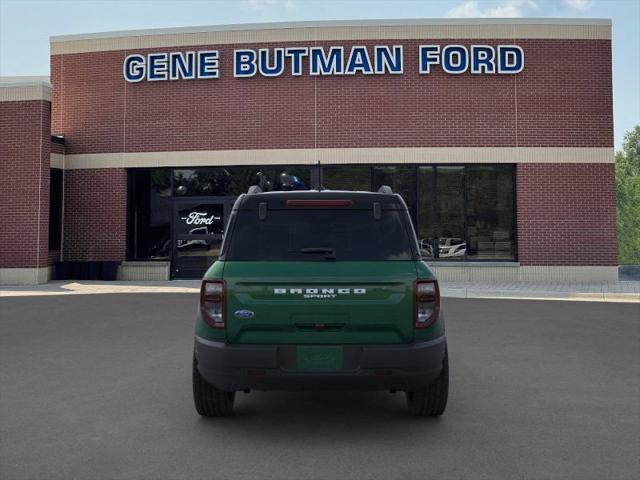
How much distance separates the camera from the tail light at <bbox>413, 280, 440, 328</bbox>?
4426mm

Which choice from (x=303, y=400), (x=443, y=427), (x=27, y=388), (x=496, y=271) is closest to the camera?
(x=443, y=427)

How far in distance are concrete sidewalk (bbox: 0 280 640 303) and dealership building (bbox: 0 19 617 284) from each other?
4.03 feet

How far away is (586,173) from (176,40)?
14149 mm

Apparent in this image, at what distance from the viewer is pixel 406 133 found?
63.0 ft

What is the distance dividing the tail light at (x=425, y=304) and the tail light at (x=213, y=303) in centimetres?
143

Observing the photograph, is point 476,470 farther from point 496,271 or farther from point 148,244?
point 148,244

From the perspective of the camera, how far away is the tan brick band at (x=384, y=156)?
62.3 ft

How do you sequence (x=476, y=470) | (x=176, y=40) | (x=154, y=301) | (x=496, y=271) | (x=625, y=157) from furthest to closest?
(x=625, y=157), (x=176, y=40), (x=496, y=271), (x=154, y=301), (x=476, y=470)

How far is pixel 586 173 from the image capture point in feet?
62.2

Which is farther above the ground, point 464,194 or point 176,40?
point 176,40

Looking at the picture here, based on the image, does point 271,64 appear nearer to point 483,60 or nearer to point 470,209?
point 483,60

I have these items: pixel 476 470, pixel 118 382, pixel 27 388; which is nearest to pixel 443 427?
pixel 476 470

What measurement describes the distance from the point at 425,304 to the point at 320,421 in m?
1.44

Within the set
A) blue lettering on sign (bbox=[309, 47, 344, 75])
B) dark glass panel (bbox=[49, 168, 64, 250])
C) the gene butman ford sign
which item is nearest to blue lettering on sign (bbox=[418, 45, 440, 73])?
the gene butman ford sign
